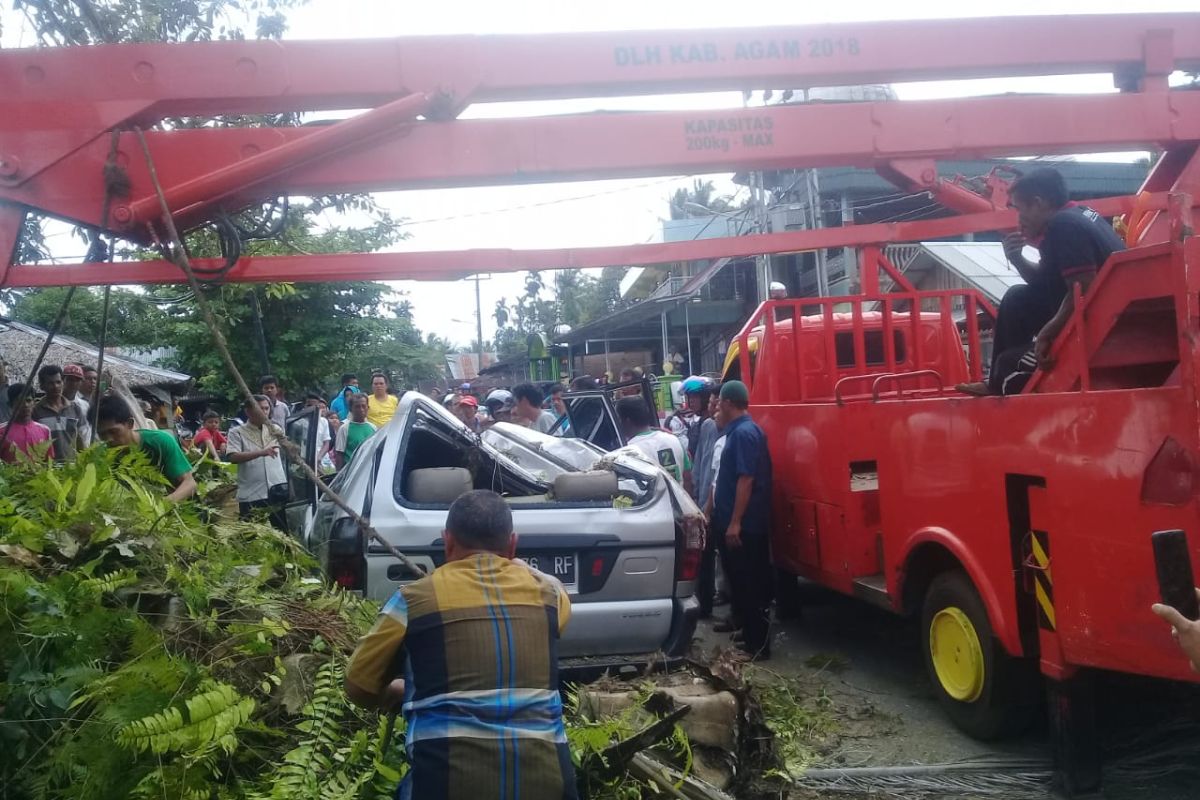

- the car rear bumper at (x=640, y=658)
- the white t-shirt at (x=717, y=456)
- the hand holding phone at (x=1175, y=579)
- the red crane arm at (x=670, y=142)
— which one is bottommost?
the car rear bumper at (x=640, y=658)

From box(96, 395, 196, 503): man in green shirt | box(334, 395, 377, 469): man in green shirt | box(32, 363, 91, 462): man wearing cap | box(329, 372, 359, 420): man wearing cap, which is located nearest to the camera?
box(96, 395, 196, 503): man in green shirt

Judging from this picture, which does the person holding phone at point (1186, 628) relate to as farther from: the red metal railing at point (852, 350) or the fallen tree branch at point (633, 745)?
the red metal railing at point (852, 350)

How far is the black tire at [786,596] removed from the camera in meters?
7.65

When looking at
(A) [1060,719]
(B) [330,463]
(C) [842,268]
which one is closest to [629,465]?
(A) [1060,719]

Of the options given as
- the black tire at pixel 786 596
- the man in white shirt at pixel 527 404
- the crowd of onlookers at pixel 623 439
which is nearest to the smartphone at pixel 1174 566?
the crowd of onlookers at pixel 623 439

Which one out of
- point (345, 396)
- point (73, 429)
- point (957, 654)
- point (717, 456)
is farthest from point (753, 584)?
point (345, 396)

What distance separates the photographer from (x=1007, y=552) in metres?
4.32

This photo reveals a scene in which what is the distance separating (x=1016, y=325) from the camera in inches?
188

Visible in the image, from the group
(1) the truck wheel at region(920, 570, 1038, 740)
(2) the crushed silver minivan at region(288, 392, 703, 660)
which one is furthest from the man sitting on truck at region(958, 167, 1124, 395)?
(2) the crushed silver minivan at region(288, 392, 703, 660)

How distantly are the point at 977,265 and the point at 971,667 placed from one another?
10903 millimetres

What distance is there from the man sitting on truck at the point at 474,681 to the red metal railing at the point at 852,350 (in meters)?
4.85

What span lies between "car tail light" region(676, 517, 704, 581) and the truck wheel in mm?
1298

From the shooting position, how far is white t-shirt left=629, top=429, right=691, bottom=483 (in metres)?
7.32

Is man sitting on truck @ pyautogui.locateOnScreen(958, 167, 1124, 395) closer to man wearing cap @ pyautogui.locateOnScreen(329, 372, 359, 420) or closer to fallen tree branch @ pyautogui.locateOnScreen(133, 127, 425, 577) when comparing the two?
fallen tree branch @ pyautogui.locateOnScreen(133, 127, 425, 577)
